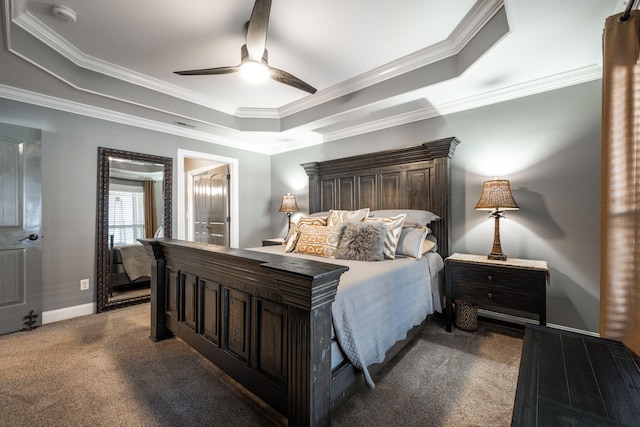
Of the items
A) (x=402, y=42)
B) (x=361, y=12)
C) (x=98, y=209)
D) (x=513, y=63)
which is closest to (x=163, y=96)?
(x=98, y=209)

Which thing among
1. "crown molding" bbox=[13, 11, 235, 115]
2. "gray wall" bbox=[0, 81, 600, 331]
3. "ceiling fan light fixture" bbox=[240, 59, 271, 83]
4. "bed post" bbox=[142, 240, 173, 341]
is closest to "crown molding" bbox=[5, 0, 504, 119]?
"crown molding" bbox=[13, 11, 235, 115]

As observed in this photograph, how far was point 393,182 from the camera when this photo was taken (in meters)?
3.34

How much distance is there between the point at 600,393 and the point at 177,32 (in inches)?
130

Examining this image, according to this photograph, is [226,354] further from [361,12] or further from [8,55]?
[8,55]

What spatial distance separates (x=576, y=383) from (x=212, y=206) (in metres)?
4.86

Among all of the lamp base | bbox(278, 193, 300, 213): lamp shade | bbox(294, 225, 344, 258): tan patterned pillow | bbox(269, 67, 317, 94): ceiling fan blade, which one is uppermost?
bbox(269, 67, 317, 94): ceiling fan blade

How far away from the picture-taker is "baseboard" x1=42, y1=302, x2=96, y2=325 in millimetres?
2795

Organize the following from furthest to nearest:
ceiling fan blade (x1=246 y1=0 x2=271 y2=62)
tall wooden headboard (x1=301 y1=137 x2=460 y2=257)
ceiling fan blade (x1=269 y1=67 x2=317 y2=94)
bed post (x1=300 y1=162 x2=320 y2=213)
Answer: bed post (x1=300 y1=162 x2=320 y2=213)
tall wooden headboard (x1=301 y1=137 x2=460 y2=257)
ceiling fan blade (x1=269 y1=67 x2=317 y2=94)
ceiling fan blade (x1=246 y1=0 x2=271 y2=62)

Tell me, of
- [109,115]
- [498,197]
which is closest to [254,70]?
[109,115]

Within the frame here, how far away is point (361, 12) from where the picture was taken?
6.69 feet

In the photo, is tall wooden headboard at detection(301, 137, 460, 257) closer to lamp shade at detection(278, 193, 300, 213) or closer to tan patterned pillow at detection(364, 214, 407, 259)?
lamp shade at detection(278, 193, 300, 213)

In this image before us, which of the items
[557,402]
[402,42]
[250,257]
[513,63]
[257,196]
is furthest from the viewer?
[257,196]

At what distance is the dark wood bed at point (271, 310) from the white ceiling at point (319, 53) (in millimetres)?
731

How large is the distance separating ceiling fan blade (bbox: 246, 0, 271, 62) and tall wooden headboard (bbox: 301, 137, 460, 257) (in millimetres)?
1911
